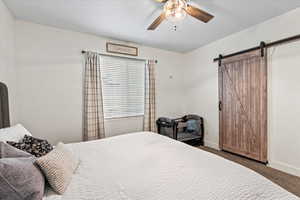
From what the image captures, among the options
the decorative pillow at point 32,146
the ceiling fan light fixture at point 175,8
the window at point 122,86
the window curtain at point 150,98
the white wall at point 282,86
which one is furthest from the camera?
the window curtain at point 150,98

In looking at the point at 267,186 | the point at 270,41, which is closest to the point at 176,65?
the point at 270,41

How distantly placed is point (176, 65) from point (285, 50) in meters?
2.45

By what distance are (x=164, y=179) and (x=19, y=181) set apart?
0.89 m

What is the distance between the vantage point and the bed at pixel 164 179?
955 mm

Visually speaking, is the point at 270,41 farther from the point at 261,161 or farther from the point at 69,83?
the point at 69,83

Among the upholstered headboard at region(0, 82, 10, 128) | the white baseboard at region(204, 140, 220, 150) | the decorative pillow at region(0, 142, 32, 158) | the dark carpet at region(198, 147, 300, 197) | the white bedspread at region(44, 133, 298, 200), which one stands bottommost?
the dark carpet at region(198, 147, 300, 197)

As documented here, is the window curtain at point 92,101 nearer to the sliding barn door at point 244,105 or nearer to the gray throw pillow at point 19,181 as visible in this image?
the gray throw pillow at point 19,181

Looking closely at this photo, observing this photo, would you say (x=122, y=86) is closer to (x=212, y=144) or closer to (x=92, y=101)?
(x=92, y=101)

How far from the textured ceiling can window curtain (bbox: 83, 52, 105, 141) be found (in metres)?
0.64

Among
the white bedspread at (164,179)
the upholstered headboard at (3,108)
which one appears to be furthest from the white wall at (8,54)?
the white bedspread at (164,179)

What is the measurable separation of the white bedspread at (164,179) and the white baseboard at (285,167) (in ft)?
6.46

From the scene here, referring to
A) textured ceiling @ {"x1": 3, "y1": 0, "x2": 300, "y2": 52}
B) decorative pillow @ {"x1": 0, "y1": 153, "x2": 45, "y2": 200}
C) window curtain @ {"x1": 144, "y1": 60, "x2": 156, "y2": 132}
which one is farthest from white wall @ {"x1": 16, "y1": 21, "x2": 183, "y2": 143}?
decorative pillow @ {"x1": 0, "y1": 153, "x2": 45, "y2": 200}

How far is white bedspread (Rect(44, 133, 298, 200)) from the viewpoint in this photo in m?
0.95

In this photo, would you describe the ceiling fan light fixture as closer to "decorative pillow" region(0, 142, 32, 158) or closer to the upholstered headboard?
"decorative pillow" region(0, 142, 32, 158)
